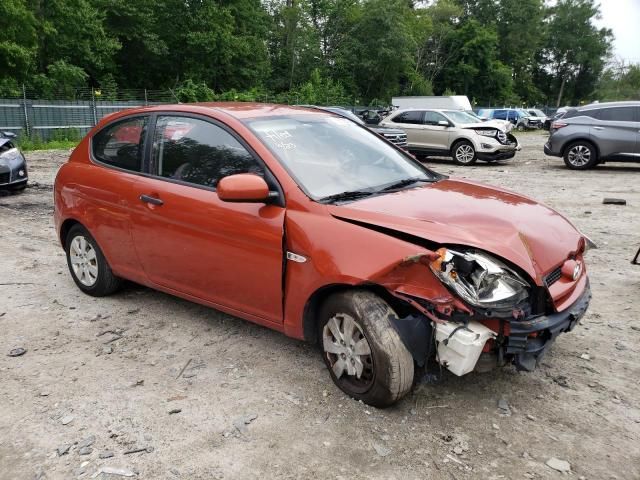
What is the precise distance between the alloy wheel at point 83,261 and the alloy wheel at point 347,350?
8.20 ft

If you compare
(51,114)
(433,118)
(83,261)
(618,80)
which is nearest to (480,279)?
(83,261)

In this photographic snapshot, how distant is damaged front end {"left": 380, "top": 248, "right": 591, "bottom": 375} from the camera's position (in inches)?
110

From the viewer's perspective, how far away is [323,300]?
3.28 metres

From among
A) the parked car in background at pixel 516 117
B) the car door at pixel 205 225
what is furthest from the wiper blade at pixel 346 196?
the parked car in background at pixel 516 117

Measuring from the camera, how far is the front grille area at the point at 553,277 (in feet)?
10.1

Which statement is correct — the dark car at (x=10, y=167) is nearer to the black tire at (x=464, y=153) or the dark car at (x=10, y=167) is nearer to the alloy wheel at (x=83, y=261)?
the alloy wheel at (x=83, y=261)

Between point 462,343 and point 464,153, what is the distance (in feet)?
45.3

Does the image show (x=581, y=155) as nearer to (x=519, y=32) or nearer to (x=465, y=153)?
(x=465, y=153)

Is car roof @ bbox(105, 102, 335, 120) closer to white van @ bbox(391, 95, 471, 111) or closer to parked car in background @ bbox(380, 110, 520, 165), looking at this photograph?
parked car in background @ bbox(380, 110, 520, 165)

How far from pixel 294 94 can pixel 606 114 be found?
26.2 meters

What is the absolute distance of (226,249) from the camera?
361cm

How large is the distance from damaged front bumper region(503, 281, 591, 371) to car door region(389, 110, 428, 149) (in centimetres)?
1401

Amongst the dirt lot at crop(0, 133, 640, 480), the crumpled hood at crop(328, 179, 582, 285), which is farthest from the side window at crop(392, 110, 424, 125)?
the crumpled hood at crop(328, 179, 582, 285)

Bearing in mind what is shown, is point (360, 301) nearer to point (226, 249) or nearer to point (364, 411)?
point (364, 411)
